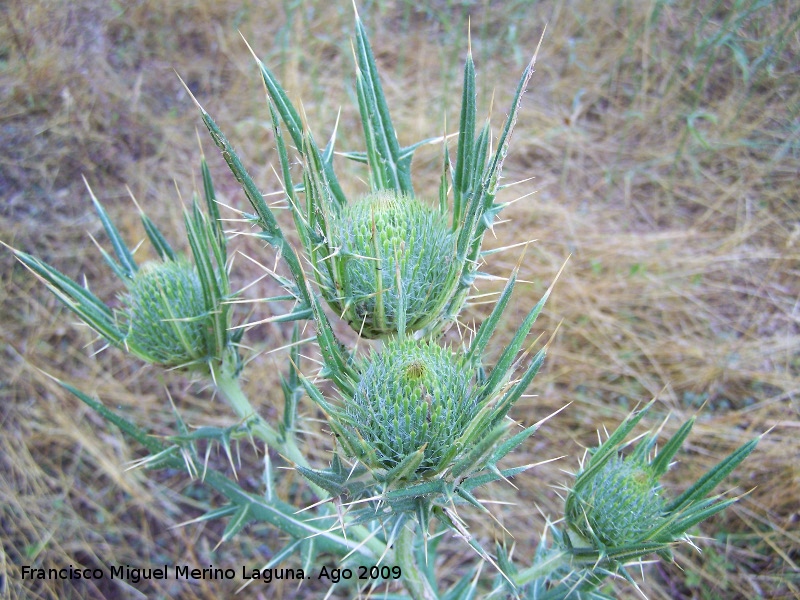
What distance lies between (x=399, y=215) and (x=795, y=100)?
152 inches

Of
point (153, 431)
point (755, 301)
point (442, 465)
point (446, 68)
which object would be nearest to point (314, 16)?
point (446, 68)

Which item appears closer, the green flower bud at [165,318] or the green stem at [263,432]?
the green flower bud at [165,318]

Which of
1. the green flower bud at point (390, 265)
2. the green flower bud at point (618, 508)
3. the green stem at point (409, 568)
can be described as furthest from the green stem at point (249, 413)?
the green flower bud at point (618, 508)

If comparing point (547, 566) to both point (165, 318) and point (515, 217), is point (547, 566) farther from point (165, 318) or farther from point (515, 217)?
point (515, 217)

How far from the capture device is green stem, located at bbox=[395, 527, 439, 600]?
153 centimetres

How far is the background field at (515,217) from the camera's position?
112 inches

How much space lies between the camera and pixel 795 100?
3.87 metres

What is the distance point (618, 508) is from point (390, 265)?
883 mm

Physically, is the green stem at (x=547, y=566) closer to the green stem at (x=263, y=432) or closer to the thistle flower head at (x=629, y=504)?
the thistle flower head at (x=629, y=504)

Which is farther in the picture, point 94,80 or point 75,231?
point 94,80

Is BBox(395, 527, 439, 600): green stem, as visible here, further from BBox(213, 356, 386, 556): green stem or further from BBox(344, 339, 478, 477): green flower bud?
BBox(344, 339, 478, 477): green flower bud

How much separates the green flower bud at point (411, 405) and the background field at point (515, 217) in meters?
1.46

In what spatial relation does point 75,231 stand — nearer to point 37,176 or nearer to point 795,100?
point 37,176

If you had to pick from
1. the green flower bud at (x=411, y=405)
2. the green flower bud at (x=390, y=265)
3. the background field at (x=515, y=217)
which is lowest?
the background field at (x=515, y=217)
